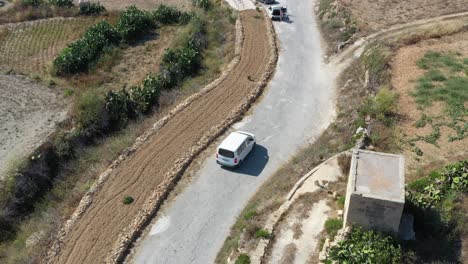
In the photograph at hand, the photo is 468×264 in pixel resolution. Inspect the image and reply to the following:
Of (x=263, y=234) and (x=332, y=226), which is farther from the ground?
(x=332, y=226)

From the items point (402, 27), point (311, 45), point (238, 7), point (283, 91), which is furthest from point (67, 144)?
point (402, 27)

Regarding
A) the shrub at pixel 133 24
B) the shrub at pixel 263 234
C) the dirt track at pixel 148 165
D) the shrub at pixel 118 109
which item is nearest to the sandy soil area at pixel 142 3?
the shrub at pixel 133 24

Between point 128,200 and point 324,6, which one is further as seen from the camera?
point 324,6

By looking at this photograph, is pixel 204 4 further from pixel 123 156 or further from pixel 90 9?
pixel 123 156

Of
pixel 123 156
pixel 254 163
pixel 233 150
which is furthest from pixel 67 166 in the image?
pixel 254 163

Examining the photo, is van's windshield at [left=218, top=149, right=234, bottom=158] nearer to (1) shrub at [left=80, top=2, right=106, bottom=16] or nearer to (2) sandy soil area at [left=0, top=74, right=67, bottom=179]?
(2) sandy soil area at [left=0, top=74, right=67, bottom=179]

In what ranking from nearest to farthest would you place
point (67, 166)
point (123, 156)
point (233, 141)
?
point (233, 141)
point (123, 156)
point (67, 166)

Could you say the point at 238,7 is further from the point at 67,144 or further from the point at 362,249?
the point at 362,249
